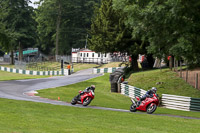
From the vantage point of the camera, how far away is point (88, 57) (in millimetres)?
87250

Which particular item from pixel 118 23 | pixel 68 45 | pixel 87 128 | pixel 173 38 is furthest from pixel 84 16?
pixel 87 128

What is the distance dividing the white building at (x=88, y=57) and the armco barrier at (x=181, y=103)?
5562 cm

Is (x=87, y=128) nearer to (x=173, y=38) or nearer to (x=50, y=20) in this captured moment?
(x=173, y=38)

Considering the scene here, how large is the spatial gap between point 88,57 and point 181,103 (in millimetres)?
62599

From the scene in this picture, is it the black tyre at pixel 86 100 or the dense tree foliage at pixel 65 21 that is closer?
the black tyre at pixel 86 100

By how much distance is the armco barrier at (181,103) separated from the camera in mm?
24797

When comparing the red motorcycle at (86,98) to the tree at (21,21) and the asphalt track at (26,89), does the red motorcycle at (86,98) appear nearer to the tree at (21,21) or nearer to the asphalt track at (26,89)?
the asphalt track at (26,89)

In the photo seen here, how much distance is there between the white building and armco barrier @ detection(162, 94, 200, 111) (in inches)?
2190

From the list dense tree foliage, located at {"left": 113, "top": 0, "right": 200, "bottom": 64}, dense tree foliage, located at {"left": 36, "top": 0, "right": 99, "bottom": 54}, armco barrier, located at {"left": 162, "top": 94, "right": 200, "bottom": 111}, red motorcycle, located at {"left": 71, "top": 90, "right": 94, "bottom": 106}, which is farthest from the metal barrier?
dense tree foliage, located at {"left": 36, "top": 0, "right": 99, "bottom": 54}

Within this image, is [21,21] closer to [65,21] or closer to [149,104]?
[65,21]

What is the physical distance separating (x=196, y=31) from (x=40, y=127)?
53.8 ft

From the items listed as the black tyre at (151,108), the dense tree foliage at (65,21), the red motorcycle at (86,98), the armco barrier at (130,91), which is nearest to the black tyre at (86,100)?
the red motorcycle at (86,98)

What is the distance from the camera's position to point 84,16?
10188 centimetres

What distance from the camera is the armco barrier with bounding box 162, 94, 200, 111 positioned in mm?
24797
